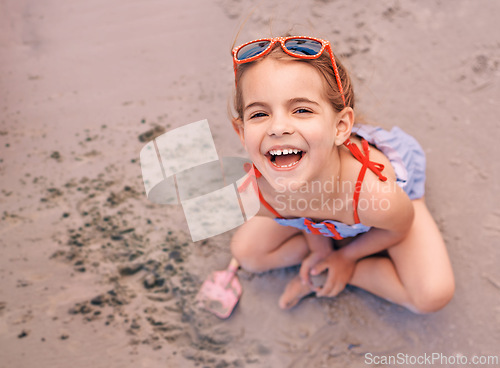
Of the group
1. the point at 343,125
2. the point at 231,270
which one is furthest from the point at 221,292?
the point at 343,125

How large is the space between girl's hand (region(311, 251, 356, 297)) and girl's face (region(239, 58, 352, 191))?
64 cm

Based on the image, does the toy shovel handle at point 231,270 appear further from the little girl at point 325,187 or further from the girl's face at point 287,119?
the girl's face at point 287,119

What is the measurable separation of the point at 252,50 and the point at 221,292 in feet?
3.63

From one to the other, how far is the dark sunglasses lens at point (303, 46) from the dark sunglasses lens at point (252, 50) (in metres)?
0.07

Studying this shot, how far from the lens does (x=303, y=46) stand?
1291mm

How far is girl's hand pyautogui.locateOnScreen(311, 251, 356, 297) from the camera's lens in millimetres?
1861

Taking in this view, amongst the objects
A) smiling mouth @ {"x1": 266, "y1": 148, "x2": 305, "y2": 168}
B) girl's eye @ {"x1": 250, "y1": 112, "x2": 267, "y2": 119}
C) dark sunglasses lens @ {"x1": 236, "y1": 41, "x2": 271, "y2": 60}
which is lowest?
smiling mouth @ {"x1": 266, "y1": 148, "x2": 305, "y2": 168}

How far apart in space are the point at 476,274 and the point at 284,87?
51.6 inches

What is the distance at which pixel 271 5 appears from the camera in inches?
102

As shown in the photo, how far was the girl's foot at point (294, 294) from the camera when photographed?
6.25 feet

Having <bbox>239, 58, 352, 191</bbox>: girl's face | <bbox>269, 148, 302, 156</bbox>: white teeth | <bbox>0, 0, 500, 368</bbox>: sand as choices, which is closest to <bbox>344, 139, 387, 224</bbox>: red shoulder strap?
<bbox>239, 58, 352, 191</bbox>: girl's face

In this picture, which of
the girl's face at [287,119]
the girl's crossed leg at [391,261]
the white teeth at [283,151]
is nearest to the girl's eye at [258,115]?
the girl's face at [287,119]

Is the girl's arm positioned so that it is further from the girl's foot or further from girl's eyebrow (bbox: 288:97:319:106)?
girl's eyebrow (bbox: 288:97:319:106)

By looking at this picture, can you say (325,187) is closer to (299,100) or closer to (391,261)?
(299,100)
